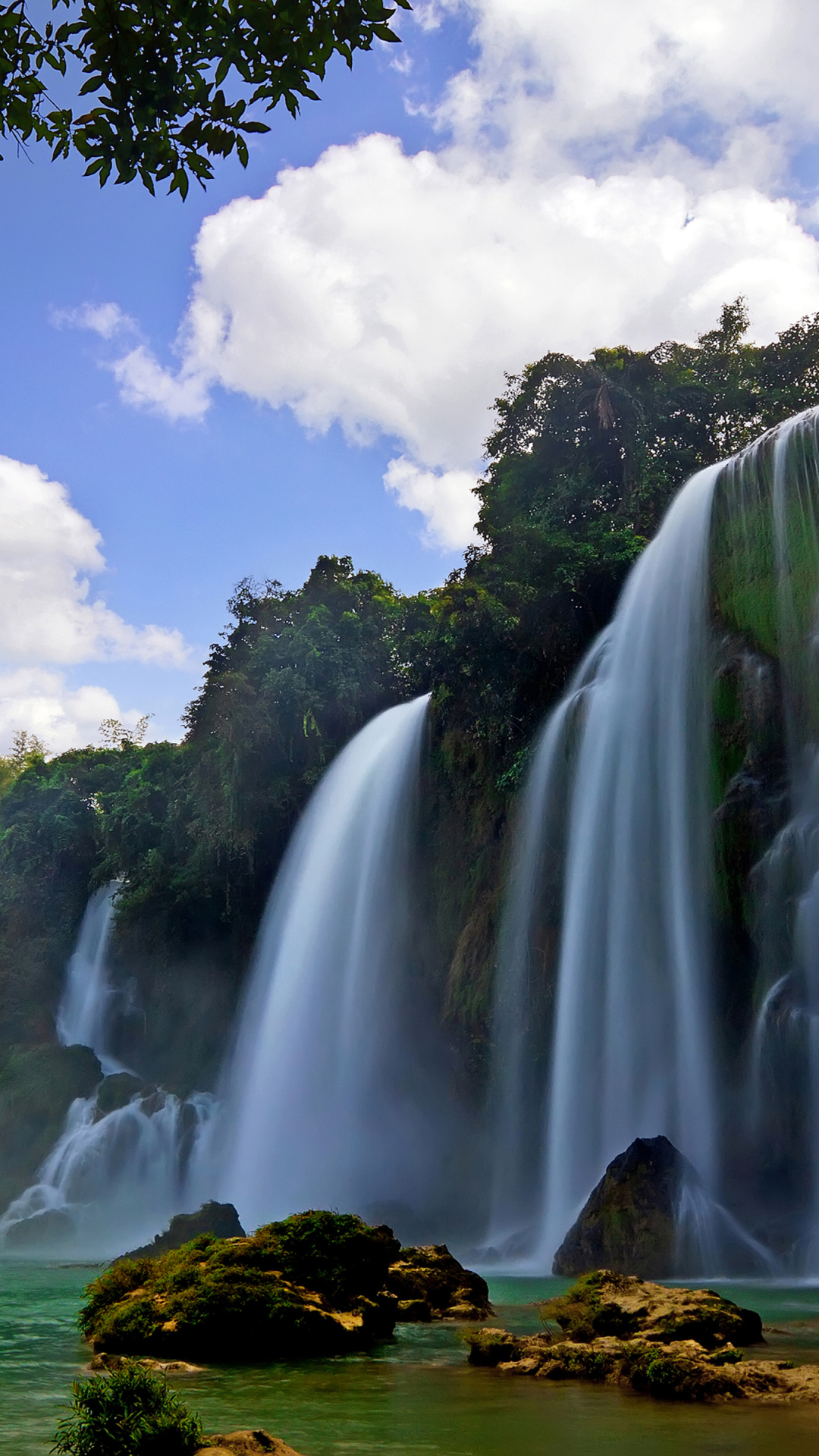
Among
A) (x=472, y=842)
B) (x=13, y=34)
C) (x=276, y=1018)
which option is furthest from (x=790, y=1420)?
(x=276, y=1018)

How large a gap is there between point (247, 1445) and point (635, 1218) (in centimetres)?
1061

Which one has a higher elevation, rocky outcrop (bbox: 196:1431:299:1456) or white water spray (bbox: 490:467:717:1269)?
white water spray (bbox: 490:467:717:1269)

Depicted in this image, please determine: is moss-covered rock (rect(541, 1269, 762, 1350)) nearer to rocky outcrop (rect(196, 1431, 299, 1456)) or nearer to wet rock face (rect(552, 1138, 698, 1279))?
rocky outcrop (rect(196, 1431, 299, 1456))

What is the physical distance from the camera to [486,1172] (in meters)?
21.8

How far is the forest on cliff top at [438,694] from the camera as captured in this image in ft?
78.9

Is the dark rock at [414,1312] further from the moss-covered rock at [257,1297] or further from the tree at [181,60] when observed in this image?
the tree at [181,60]

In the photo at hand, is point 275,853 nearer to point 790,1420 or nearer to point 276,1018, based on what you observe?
point 276,1018

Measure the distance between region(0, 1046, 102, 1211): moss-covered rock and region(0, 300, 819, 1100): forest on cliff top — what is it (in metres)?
2.41

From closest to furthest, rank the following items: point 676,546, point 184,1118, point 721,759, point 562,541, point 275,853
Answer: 1. point 721,759
2. point 676,546
3. point 562,541
4. point 184,1118
5. point 275,853

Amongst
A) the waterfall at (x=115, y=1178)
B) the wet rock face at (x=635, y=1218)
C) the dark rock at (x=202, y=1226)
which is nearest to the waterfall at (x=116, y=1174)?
the waterfall at (x=115, y=1178)

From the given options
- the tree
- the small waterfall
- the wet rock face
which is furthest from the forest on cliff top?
the tree

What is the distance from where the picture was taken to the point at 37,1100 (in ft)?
99.4

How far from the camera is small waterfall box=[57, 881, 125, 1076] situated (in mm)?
35750

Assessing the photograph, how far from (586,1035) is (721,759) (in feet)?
17.2
